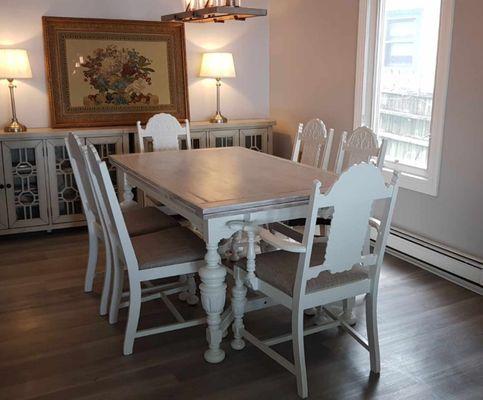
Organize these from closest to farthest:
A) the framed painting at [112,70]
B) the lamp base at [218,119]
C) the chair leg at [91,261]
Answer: the chair leg at [91,261], the framed painting at [112,70], the lamp base at [218,119]

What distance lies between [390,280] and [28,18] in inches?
137

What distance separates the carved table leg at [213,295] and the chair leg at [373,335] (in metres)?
0.65

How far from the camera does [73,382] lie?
234 centimetres

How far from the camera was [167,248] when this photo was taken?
2.67 m

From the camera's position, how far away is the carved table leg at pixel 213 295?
237 centimetres

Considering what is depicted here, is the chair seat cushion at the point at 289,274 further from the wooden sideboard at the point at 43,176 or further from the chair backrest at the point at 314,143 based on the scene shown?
the wooden sideboard at the point at 43,176

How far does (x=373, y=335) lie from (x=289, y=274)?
48 centimetres

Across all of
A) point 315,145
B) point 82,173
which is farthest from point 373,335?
point 82,173

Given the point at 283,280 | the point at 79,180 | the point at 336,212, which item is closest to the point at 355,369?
the point at 283,280

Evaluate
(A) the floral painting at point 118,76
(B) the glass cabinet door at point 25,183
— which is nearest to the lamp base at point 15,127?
(B) the glass cabinet door at point 25,183

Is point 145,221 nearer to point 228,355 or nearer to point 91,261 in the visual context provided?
A: point 91,261

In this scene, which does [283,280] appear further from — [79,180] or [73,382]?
[79,180]

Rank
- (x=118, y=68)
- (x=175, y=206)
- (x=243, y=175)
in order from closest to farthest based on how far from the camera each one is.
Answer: (x=175, y=206) < (x=243, y=175) < (x=118, y=68)

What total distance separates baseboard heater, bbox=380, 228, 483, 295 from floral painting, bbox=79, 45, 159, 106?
8.09ft
